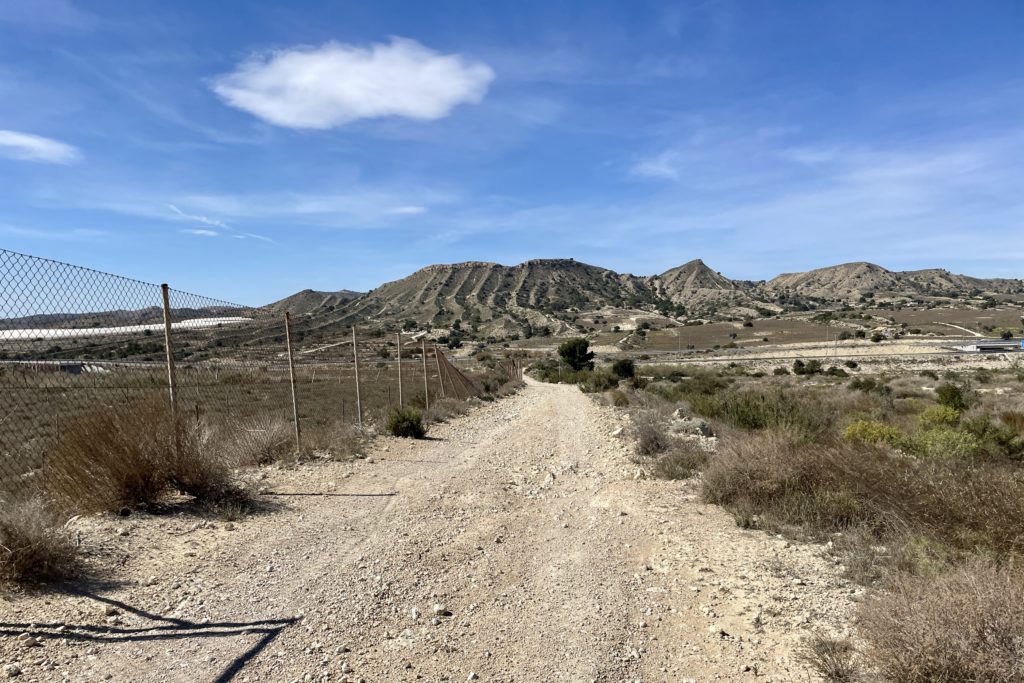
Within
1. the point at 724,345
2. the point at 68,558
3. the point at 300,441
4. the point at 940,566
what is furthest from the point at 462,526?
the point at 724,345

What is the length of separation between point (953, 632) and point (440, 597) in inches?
138

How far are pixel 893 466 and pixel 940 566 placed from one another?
96.1 inches

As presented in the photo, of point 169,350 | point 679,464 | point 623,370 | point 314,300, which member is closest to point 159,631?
point 169,350

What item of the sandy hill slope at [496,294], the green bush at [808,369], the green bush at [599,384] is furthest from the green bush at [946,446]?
the sandy hill slope at [496,294]

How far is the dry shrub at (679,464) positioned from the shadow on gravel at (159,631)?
21.4 feet

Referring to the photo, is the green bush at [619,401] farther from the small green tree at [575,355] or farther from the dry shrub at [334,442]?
the small green tree at [575,355]

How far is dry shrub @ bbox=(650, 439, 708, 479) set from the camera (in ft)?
32.0

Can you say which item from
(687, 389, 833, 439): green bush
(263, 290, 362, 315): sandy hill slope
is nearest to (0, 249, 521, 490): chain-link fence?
(687, 389, 833, 439): green bush

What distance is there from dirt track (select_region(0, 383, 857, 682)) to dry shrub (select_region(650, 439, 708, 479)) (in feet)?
3.94

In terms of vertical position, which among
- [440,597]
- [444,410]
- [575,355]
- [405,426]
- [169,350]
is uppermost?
[169,350]

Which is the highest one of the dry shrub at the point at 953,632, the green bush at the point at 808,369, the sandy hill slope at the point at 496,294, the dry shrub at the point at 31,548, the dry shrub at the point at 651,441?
the sandy hill slope at the point at 496,294

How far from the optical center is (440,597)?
520cm

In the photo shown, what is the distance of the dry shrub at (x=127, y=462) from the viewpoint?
659 centimetres

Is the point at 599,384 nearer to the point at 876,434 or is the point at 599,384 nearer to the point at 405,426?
the point at 405,426
